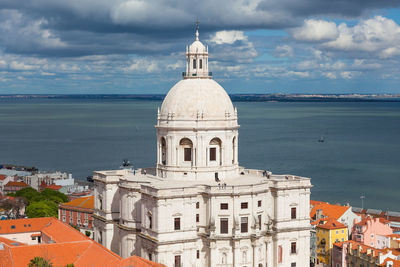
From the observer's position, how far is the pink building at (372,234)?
72.2 metres

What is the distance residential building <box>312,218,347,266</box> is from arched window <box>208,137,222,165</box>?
22.6 metres

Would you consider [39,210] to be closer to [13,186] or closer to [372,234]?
[13,186]

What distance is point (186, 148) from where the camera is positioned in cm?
5544

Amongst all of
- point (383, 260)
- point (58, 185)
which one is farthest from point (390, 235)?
point (58, 185)

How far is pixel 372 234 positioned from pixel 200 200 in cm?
3097

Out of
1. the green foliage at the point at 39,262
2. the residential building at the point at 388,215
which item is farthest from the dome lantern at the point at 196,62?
the residential building at the point at 388,215

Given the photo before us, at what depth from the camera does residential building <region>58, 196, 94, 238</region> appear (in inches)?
3255

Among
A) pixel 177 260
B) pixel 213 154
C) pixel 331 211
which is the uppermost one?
pixel 213 154

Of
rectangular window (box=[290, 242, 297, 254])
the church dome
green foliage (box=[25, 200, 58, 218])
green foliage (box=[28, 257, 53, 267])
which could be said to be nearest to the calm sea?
green foliage (box=[25, 200, 58, 218])

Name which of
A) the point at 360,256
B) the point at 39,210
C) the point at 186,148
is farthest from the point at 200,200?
the point at 39,210

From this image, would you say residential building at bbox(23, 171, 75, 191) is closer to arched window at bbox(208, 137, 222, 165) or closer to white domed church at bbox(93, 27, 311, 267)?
white domed church at bbox(93, 27, 311, 267)

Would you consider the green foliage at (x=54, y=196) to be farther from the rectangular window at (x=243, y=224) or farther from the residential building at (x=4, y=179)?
the rectangular window at (x=243, y=224)

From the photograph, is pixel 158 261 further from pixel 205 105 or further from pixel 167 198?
pixel 205 105

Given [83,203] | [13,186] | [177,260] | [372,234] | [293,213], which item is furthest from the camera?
[13,186]
